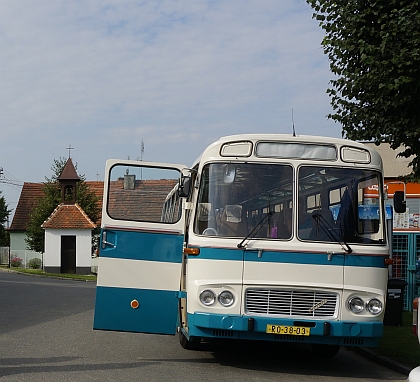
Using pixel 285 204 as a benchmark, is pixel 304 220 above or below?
below

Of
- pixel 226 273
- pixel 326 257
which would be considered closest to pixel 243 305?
pixel 226 273

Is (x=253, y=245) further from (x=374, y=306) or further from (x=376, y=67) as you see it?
(x=376, y=67)

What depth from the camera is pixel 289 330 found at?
9672 mm

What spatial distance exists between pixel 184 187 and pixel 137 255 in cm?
113

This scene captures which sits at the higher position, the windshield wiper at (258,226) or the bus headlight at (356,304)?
the windshield wiper at (258,226)

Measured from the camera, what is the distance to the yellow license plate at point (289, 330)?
965cm

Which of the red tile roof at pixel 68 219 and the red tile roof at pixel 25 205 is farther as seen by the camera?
the red tile roof at pixel 25 205

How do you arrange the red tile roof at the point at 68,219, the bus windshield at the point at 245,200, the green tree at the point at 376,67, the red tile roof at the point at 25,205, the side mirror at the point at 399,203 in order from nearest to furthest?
1. the bus windshield at the point at 245,200
2. the side mirror at the point at 399,203
3. the green tree at the point at 376,67
4. the red tile roof at the point at 68,219
5. the red tile roof at the point at 25,205

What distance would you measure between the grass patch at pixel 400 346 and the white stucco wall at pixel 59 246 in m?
44.3

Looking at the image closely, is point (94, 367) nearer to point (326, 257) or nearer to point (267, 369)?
point (267, 369)

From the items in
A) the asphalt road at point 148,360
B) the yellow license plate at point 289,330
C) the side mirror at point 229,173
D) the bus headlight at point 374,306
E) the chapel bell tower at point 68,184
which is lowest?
the asphalt road at point 148,360

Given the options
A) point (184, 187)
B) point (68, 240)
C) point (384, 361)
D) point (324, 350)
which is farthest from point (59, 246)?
point (184, 187)

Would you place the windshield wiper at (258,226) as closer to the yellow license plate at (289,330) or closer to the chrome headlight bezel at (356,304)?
the yellow license plate at (289,330)

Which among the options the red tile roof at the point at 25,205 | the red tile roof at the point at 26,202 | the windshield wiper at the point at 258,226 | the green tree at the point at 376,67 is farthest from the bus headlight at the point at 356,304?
the red tile roof at the point at 25,205
